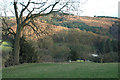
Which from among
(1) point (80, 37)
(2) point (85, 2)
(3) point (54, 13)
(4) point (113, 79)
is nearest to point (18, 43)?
(3) point (54, 13)

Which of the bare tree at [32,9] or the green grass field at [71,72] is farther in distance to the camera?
the bare tree at [32,9]

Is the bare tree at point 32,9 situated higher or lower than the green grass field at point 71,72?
higher

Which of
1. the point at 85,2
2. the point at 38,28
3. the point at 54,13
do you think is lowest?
the point at 38,28

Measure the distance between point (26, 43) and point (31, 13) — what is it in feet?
13.3

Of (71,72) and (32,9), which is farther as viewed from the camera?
(32,9)

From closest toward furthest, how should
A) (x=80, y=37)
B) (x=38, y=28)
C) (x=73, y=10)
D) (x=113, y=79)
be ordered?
(x=113, y=79), (x=73, y=10), (x=38, y=28), (x=80, y=37)

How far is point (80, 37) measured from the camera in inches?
2276

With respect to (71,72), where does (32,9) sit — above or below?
above

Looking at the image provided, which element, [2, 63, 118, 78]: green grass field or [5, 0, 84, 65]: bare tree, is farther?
[5, 0, 84, 65]: bare tree

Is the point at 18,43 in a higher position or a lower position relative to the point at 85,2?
lower

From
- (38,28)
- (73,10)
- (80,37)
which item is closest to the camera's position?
(73,10)

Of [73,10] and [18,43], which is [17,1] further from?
[73,10]

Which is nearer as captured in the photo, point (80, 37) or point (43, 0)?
point (43, 0)

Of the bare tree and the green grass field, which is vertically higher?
the bare tree
